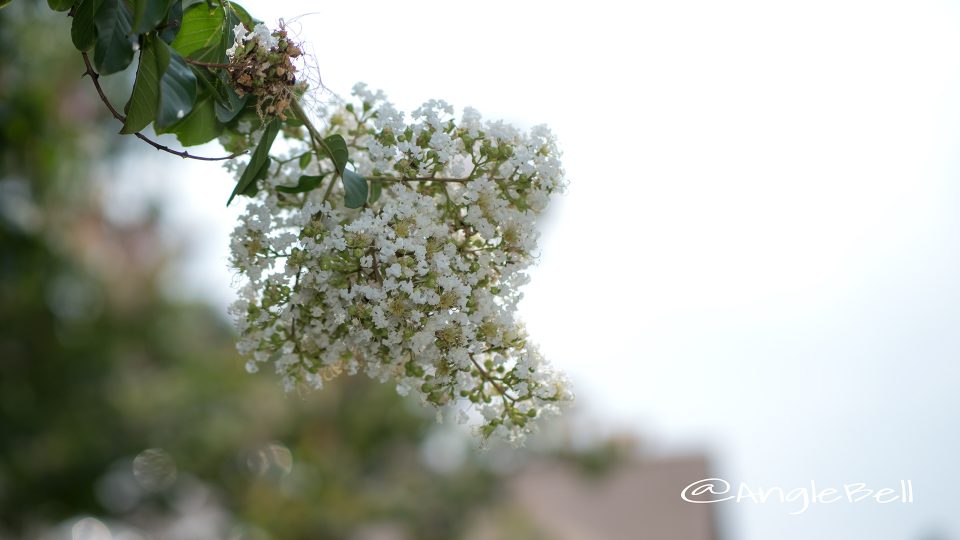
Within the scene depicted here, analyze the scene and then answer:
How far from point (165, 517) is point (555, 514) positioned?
3.47 meters

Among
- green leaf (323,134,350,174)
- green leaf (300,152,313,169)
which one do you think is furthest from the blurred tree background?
green leaf (323,134,350,174)

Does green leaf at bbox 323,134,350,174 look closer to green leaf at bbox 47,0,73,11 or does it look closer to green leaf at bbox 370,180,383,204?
green leaf at bbox 370,180,383,204

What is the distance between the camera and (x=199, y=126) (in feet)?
3.29

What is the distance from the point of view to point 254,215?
103 centimetres

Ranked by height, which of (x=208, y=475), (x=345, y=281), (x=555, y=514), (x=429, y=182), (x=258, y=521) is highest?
(x=555, y=514)

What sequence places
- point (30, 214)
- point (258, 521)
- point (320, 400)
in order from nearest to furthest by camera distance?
1. point (30, 214)
2. point (258, 521)
3. point (320, 400)

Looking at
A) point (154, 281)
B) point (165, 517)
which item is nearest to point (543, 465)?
point (165, 517)

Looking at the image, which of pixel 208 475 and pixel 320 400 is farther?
pixel 320 400

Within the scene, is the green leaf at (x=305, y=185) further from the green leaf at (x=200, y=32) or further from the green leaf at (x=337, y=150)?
the green leaf at (x=200, y=32)

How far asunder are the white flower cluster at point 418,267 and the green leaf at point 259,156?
6cm

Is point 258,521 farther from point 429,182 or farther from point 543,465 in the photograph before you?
point 429,182

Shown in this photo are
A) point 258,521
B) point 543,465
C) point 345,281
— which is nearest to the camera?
point 345,281

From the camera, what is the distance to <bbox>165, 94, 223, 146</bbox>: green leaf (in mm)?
987

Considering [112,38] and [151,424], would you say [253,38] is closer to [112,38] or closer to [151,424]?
[112,38]
